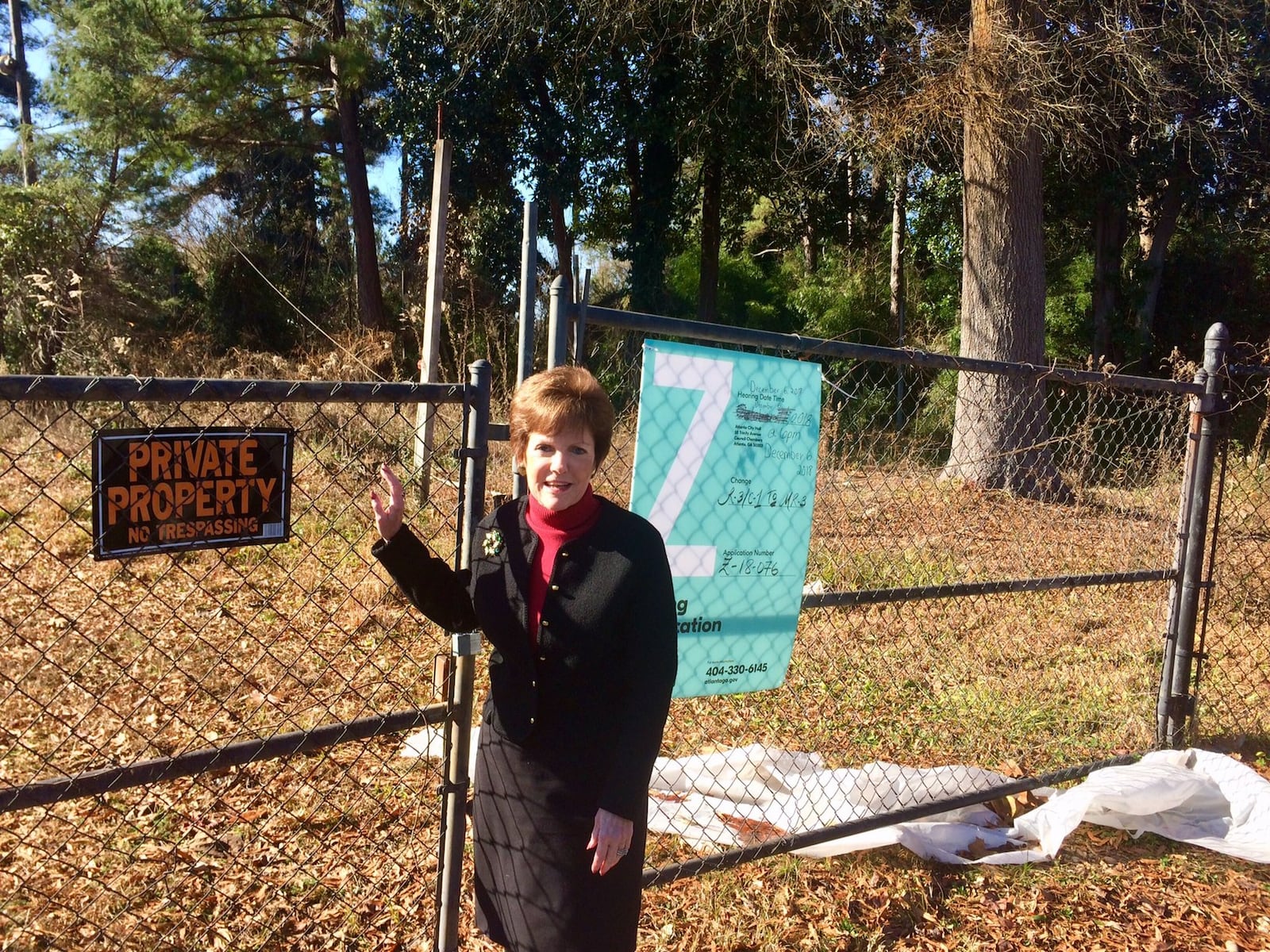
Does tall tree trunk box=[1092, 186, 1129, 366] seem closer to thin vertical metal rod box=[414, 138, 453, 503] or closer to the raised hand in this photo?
thin vertical metal rod box=[414, 138, 453, 503]

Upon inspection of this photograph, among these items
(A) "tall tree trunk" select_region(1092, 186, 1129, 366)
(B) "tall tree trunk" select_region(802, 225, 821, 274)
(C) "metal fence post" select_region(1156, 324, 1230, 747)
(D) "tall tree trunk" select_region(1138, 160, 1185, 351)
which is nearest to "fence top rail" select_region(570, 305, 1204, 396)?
(C) "metal fence post" select_region(1156, 324, 1230, 747)

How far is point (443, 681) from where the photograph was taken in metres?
2.42

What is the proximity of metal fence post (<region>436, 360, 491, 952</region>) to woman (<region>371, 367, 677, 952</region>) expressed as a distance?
0.53 ft

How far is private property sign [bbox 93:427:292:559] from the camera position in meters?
1.78

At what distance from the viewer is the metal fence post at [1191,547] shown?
4066 mm

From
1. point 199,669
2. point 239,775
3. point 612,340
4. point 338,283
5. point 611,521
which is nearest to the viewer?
point 611,521

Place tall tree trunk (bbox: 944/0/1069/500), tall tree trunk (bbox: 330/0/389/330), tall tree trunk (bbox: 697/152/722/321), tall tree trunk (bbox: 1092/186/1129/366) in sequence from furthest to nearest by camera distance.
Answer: tall tree trunk (bbox: 697/152/722/321) < tall tree trunk (bbox: 330/0/389/330) < tall tree trunk (bbox: 1092/186/1129/366) < tall tree trunk (bbox: 944/0/1069/500)

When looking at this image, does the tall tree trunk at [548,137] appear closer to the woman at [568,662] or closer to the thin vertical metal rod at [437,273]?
the thin vertical metal rod at [437,273]

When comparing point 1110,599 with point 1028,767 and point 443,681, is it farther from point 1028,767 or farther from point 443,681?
point 443,681

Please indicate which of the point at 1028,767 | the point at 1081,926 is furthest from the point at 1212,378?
the point at 1081,926

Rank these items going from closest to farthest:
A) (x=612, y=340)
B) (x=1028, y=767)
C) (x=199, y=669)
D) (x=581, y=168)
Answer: (x=1028, y=767) < (x=199, y=669) < (x=612, y=340) < (x=581, y=168)

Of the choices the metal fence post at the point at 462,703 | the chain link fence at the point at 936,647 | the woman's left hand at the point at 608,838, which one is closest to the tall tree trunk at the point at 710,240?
the chain link fence at the point at 936,647

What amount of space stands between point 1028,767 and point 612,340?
6042 millimetres

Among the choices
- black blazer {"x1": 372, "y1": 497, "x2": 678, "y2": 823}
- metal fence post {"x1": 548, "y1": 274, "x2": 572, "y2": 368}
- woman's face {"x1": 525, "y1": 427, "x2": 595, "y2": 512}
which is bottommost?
black blazer {"x1": 372, "y1": 497, "x2": 678, "y2": 823}
